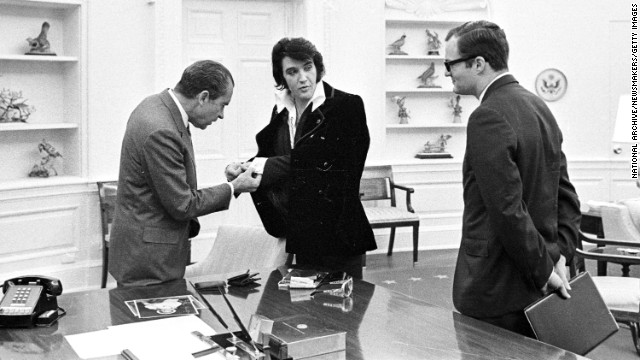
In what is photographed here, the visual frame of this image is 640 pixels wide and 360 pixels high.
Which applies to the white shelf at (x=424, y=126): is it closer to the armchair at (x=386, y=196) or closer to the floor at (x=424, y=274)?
the armchair at (x=386, y=196)

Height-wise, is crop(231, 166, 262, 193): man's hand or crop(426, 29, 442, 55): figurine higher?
crop(426, 29, 442, 55): figurine

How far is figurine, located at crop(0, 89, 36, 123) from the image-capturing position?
6.25 metres

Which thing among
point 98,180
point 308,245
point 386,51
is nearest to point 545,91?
point 386,51

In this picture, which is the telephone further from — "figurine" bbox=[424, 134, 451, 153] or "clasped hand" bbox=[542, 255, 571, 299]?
"figurine" bbox=[424, 134, 451, 153]

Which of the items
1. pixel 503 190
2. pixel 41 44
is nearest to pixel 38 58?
pixel 41 44

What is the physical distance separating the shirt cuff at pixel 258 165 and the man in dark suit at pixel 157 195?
1.02ft

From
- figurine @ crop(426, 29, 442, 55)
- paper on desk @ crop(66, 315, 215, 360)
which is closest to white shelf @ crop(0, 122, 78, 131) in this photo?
figurine @ crop(426, 29, 442, 55)

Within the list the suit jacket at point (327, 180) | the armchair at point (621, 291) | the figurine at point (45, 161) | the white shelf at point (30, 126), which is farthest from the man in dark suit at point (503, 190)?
the figurine at point (45, 161)

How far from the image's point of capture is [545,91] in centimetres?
876

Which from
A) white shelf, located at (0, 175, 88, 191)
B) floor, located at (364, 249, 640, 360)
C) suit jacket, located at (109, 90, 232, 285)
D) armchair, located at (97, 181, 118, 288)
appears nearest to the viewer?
suit jacket, located at (109, 90, 232, 285)

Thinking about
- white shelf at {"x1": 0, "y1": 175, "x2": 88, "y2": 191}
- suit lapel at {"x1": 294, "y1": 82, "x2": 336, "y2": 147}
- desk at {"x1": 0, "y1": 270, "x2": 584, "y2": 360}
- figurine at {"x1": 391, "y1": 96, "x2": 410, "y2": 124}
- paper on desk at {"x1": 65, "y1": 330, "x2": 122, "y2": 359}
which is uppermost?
figurine at {"x1": 391, "y1": 96, "x2": 410, "y2": 124}

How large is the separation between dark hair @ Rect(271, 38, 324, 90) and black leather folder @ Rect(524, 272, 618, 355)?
4.82 ft

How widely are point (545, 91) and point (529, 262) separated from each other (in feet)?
21.8

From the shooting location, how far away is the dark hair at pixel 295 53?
3371mm
